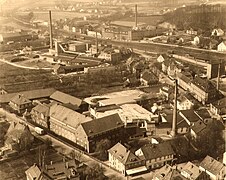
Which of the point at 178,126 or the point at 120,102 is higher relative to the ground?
the point at 120,102

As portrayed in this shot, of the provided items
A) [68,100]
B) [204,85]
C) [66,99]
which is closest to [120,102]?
[68,100]

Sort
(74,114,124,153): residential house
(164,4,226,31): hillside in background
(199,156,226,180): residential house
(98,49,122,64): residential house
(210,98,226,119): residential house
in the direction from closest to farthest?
(199,156,226,180): residential house → (74,114,124,153): residential house → (210,98,226,119): residential house → (98,49,122,64): residential house → (164,4,226,31): hillside in background

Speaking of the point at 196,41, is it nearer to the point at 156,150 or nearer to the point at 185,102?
the point at 185,102

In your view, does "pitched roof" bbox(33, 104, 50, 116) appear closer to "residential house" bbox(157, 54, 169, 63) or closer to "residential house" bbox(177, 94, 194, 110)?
"residential house" bbox(177, 94, 194, 110)

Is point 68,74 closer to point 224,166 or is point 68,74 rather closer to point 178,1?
point 224,166

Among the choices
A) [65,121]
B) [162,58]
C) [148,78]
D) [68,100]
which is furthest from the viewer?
[162,58]

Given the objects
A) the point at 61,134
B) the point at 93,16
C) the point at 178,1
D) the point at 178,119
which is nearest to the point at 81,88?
the point at 61,134

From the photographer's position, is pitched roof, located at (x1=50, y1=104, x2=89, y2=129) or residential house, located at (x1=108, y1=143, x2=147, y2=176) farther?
pitched roof, located at (x1=50, y1=104, x2=89, y2=129)

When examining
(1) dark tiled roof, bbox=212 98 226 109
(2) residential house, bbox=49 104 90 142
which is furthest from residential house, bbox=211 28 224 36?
(2) residential house, bbox=49 104 90 142
